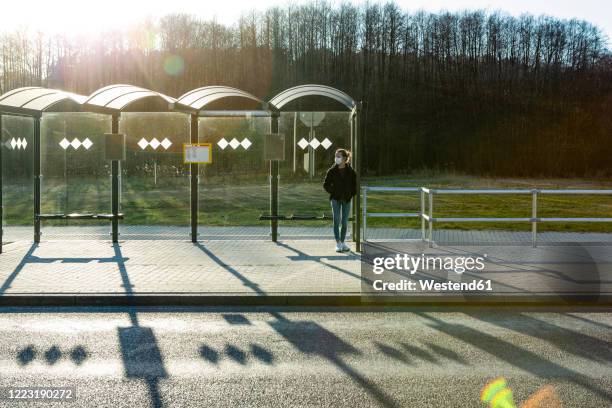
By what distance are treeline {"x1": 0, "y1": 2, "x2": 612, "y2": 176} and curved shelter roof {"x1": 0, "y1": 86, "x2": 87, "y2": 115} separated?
53.8m

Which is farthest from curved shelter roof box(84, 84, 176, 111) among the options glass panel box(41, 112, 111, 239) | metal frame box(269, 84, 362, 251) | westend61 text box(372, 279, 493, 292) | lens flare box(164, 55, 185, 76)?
lens flare box(164, 55, 185, 76)

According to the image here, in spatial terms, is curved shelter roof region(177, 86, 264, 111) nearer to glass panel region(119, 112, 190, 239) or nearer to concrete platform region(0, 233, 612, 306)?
glass panel region(119, 112, 190, 239)

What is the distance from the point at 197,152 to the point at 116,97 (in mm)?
1717

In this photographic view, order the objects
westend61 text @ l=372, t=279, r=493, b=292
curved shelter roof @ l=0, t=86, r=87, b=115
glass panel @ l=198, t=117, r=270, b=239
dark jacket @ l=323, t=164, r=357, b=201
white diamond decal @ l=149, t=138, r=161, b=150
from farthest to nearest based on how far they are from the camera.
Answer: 1. white diamond decal @ l=149, t=138, r=161, b=150
2. glass panel @ l=198, t=117, r=270, b=239
3. curved shelter roof @ l=0, t=86, r=87, b=115
4. dark jacket @ l=323, t=164, r=357, b=201
5. westend61 text @ l=372, t=279, r=493, b=292

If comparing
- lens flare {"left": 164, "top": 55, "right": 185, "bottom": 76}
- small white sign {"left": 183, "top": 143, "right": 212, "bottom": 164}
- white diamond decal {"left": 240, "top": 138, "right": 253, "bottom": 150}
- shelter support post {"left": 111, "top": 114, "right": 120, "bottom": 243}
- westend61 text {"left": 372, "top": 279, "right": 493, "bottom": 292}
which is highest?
lens flare {"left": 164, "top": 55, "right": 185, "bottom": 76}

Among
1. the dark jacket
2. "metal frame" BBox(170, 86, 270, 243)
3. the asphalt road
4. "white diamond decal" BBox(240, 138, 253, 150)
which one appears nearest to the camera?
the asphalt road

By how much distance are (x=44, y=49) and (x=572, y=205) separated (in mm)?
51599

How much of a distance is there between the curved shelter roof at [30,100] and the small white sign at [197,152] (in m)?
2.03

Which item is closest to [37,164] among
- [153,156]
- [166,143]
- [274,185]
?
[153,156]

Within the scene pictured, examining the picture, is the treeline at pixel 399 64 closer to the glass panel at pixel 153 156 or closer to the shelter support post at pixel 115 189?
the glass panel at pixel 153 156

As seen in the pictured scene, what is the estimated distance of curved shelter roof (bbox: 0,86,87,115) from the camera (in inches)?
496

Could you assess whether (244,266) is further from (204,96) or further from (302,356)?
(302,356)

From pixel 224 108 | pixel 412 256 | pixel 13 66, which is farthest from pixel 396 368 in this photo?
pixel 13 66

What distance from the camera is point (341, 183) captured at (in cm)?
1246
